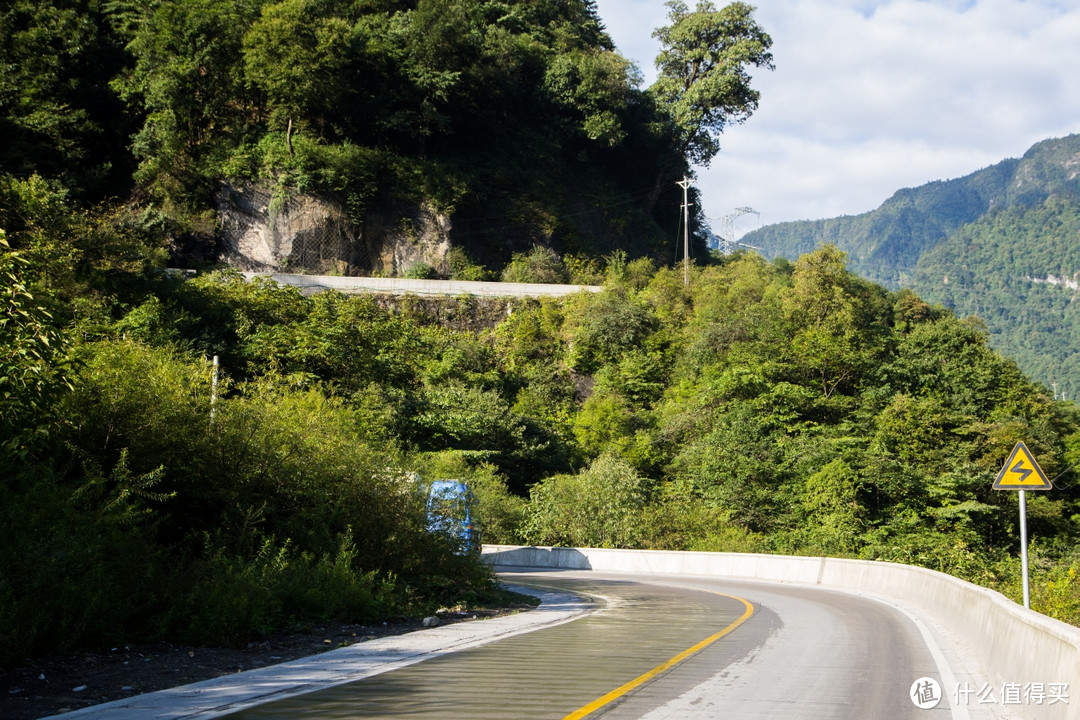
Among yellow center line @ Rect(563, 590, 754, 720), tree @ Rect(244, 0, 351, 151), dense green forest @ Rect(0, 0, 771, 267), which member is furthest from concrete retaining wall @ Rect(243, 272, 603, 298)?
yellow center line @ Rect(563, 590, 754, 720)

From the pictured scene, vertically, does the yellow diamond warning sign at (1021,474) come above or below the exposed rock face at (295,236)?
below

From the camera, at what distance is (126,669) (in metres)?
9.75

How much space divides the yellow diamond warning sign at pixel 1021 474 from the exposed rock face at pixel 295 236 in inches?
1828

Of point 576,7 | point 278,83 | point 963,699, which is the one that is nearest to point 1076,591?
point 963,699

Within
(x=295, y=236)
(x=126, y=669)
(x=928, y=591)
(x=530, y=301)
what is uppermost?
(x=295, y=236)

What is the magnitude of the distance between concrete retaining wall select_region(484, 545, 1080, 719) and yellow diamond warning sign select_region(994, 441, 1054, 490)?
5.95 ft

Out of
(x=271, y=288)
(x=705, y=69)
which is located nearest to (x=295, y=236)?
(x=271, y=288)

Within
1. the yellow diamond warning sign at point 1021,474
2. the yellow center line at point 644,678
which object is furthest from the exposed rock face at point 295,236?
the yellow diamond warning sign at point 1021,474

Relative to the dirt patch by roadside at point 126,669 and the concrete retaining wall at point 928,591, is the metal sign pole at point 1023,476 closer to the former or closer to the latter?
the concrete retaining wall at point 928,591

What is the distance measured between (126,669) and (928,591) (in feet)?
52.5

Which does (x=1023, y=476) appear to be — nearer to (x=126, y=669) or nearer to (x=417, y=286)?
(x=126, y=669)

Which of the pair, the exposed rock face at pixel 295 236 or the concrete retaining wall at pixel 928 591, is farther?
the exposed rock face at pixel 295 236

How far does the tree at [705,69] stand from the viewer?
70.2 m

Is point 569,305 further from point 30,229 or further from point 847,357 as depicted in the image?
point 30,229
